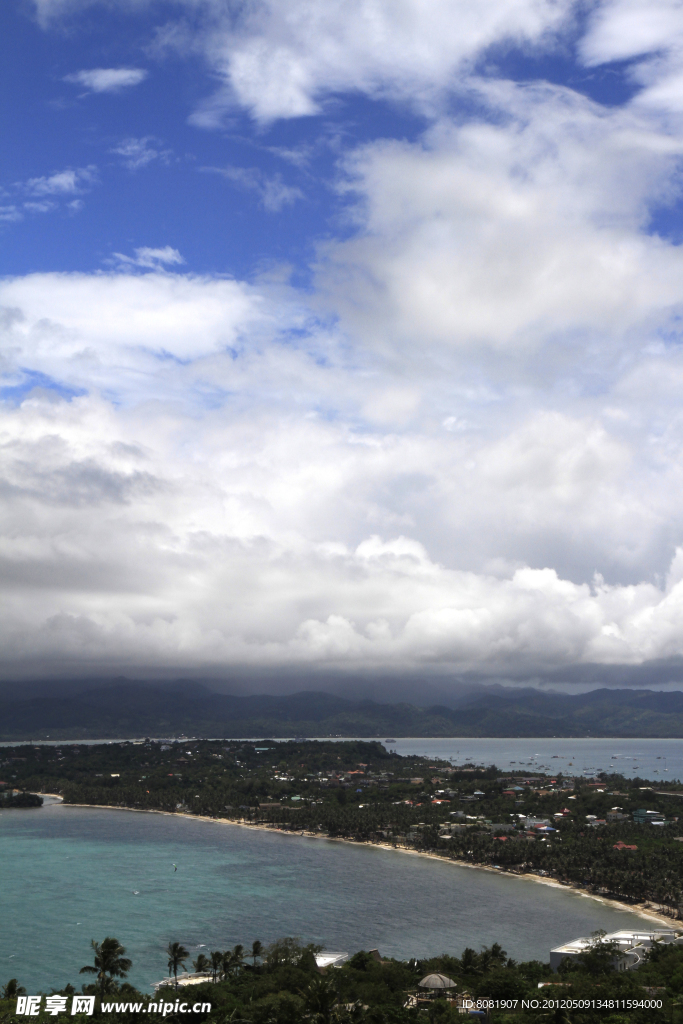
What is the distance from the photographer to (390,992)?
39.5m

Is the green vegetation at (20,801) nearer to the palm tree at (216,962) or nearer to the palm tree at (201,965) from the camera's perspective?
the palm tree at (201,965)

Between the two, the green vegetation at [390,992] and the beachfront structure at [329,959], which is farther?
the beachfront structure at [329,959]

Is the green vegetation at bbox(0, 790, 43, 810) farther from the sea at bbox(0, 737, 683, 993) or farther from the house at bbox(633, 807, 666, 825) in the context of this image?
the house at bbox(633, 807, 666, 825)

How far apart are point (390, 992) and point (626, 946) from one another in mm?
18429

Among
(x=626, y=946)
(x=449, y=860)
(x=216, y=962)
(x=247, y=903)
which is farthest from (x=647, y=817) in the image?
(x=216, y=962)

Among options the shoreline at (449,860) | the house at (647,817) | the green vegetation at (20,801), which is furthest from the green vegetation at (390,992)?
the green vegetation at (20,801)

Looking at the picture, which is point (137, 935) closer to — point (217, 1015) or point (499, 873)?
point (217, 1015)

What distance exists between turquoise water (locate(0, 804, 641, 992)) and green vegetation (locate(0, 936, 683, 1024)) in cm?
961

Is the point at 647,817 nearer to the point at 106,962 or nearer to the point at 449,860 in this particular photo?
the point at 449,860

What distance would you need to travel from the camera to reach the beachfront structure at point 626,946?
45062mm

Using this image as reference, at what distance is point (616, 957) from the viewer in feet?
147

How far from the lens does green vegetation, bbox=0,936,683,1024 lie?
3312cm

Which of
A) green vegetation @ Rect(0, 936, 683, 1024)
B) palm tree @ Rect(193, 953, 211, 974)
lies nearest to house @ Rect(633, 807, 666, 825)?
green vegetation @ Rect(0, 936, 683, 1024)

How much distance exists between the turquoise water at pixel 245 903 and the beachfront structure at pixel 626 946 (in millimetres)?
5966
